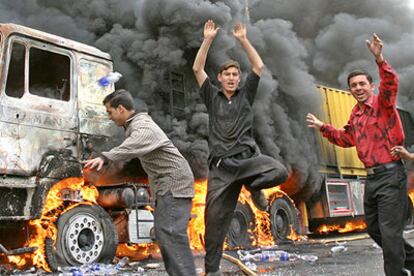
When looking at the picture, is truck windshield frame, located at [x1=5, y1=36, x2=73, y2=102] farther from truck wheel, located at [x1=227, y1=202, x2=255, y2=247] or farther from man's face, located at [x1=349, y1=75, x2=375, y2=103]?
man's face, located at [x1=349, y1=75, x2=375, y2=103]

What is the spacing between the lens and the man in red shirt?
3098 mm

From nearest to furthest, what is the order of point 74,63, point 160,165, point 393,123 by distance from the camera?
point 160,165 < point 393,123 < point 74,63

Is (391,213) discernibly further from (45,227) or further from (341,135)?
(45,227)

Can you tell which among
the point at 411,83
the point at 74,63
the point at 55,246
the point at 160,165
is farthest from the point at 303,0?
the point at 160,165

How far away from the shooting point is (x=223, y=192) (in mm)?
3459

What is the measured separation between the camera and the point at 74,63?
6.20 meters

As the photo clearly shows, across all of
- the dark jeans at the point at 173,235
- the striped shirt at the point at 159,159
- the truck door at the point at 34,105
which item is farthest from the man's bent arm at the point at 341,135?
the truck door at the point at 34,105

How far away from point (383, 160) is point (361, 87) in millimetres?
550

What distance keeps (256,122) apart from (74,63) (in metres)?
4.24

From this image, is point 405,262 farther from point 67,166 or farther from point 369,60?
point 369,60

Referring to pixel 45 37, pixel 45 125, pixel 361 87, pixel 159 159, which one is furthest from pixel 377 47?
pixel 45 37

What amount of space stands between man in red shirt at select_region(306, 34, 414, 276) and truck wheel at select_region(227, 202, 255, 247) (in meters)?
4.53

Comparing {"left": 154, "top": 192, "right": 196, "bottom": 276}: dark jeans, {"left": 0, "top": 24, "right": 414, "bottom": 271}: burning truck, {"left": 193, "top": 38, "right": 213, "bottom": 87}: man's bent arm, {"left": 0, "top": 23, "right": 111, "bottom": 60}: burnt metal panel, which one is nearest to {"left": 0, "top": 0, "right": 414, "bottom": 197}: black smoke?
{"left": 0, "top": 24, "right": 414, "bottom": 271}: burning truck

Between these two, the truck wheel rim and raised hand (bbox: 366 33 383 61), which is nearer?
raised hand (bbox: 366 33 383 61)
